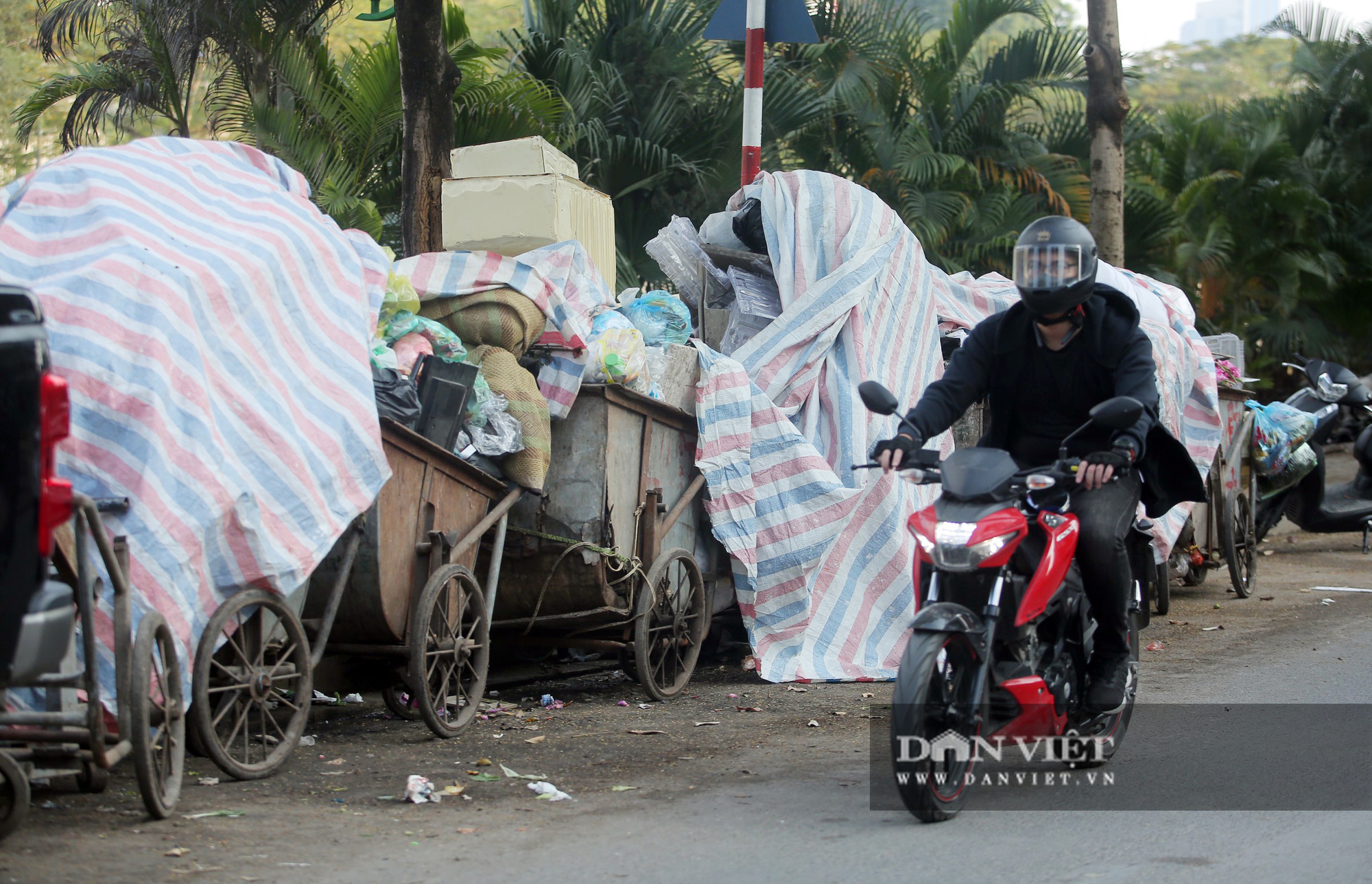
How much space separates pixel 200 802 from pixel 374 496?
1.18 m

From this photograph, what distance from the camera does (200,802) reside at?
4.31 m

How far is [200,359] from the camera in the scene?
4496mm

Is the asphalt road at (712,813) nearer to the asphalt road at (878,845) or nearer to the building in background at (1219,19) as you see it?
the asphalt road at (878,845)

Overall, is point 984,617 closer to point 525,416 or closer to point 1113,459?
point 1113,459

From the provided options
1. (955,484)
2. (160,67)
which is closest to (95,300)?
(955,484)

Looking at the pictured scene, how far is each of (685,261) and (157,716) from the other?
15.1 feet

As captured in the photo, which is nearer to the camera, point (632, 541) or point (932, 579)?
point (932, 579)

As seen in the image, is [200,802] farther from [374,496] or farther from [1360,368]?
[1360,368]

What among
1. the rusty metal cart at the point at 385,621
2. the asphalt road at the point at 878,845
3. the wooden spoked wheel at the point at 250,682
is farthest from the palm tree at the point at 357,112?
the asphalt road at the point at 878,845

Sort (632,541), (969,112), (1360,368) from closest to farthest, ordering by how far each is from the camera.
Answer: (632,541) → (969,112) → (1360,368)

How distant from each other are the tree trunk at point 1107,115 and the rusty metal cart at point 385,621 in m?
8.39

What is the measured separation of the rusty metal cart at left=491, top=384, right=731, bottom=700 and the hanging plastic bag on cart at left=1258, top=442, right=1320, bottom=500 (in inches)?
238

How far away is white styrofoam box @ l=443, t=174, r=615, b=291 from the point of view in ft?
23.4

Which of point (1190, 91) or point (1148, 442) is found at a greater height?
point (1190, 91)
